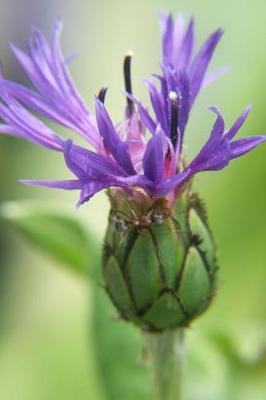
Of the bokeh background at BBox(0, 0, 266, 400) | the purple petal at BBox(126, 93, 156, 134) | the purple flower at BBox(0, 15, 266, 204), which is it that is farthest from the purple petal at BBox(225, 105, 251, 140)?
the bokeh background at BBox(0, 0, 266, 400)

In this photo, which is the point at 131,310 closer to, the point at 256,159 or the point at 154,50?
the point at 256,159

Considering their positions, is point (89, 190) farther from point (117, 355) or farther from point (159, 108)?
point (117, 355)

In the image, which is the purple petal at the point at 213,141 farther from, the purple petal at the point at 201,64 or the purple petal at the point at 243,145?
the purple petal at the point at 201,64

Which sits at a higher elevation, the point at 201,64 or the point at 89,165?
the point at 201,64

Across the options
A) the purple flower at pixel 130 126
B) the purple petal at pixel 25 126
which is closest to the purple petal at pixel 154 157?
the purple flower at pixel 130 126

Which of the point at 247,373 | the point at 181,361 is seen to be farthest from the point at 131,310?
the point at 247,373

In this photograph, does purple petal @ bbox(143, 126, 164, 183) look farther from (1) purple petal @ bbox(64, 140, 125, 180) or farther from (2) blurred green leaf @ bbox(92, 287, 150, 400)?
(2) blurred green leaf @ bbox(92, 287, 150, 400)

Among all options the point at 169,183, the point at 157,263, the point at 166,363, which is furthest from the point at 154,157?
the point at 166,363
